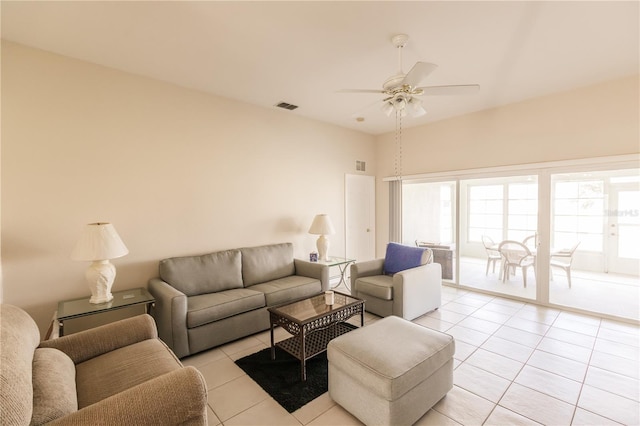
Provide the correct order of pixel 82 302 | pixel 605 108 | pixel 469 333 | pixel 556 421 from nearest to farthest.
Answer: pixel 556 421 < pixel 82 302 < pixel 469 333 < pixel 605 108

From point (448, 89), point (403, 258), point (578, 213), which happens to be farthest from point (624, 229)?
point (448, 89)

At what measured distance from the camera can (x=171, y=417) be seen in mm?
1268

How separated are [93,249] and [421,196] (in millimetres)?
5018

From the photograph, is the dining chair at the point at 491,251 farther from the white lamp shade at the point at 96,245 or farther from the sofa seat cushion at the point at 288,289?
the white lamp shade at the point at 96,245

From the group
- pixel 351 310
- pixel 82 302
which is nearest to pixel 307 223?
pixel 351 310

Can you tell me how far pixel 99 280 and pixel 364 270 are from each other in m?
3.03

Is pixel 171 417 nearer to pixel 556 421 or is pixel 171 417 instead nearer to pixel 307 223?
pixel 556 421

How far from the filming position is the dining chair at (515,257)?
14.1 feet

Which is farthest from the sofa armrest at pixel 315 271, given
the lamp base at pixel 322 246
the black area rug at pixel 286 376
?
the black area rug at pixel 286 376

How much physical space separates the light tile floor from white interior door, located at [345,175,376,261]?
2.16 metres

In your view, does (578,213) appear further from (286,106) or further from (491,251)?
(286,106)

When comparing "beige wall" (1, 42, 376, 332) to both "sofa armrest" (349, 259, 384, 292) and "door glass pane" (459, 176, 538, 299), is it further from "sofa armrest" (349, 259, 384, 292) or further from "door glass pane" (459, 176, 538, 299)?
"door glass pane" (459, 176, 538, 299)

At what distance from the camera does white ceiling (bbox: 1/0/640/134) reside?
2154mm

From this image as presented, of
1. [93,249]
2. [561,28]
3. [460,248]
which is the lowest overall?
[460,248]
